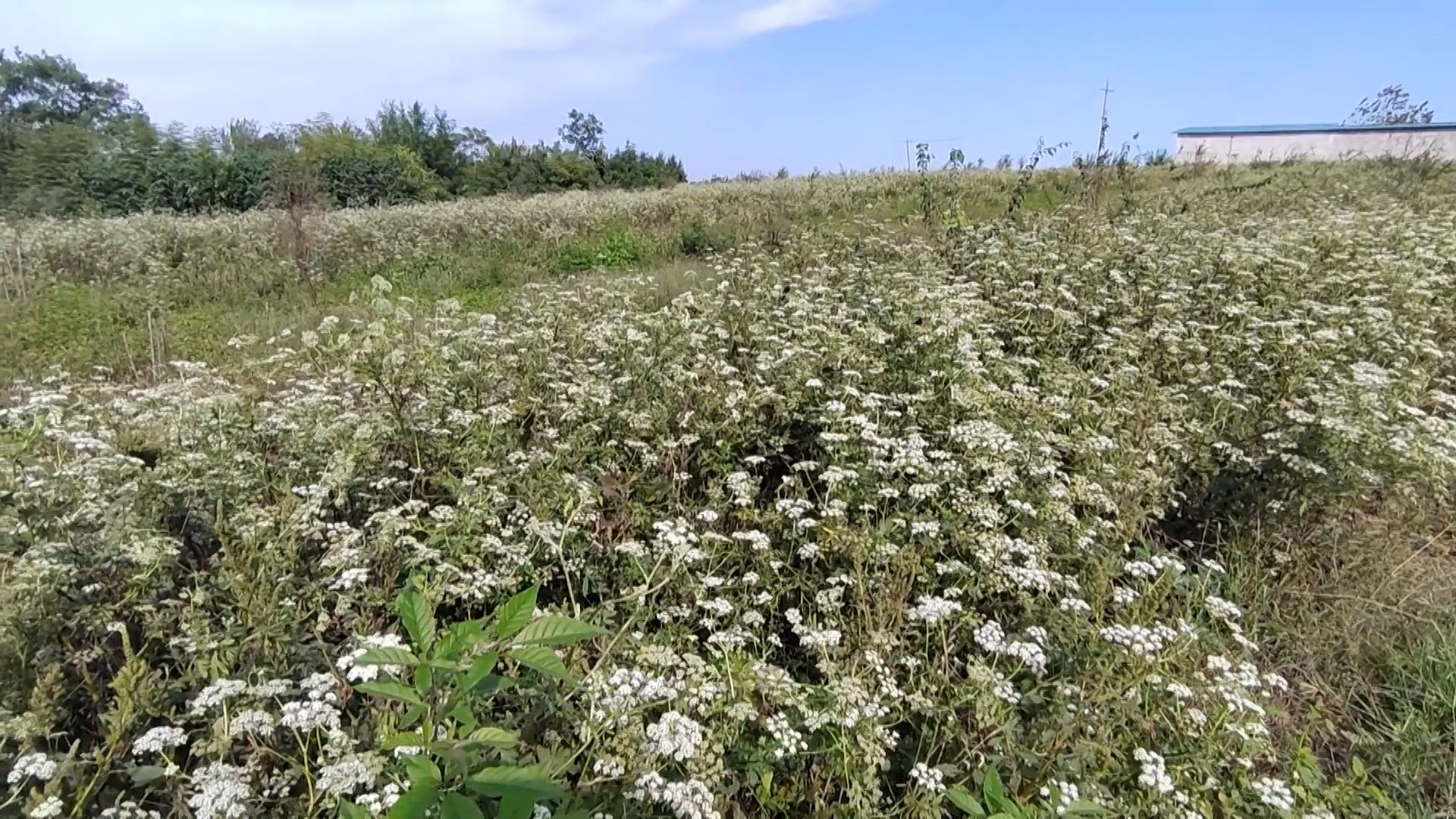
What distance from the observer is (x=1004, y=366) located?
3.46m

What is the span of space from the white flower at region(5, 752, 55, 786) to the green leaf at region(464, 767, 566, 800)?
1.06 meters

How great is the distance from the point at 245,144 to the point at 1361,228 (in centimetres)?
2757

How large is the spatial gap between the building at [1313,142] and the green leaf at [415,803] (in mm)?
17387

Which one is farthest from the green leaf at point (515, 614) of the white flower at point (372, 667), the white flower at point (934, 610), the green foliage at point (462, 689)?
the white flower at point (934, 610)

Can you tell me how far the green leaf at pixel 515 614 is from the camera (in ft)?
4.15

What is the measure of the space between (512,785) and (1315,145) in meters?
24.3

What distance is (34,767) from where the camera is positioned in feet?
4.79

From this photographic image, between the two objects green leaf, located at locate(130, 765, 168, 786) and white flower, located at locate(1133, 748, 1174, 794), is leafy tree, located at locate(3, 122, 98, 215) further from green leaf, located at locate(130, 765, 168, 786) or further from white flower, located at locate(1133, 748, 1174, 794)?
white flower, located at locate(1133, 748, 1174, 794)

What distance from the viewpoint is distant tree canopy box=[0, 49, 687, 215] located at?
17.8 metres

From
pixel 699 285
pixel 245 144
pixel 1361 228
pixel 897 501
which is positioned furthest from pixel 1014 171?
pixel 245 144

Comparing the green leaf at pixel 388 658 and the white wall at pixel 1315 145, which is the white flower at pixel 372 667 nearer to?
the green leaf at pixel 388 658

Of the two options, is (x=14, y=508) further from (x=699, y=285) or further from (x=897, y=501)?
(x=699, y=285)

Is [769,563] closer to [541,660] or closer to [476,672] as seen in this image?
[541,660]

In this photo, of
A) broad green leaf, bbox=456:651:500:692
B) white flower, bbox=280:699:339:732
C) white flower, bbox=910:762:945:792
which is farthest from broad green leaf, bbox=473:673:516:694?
white flower, bbox=910:762:945:792
